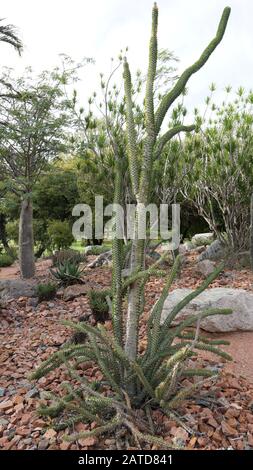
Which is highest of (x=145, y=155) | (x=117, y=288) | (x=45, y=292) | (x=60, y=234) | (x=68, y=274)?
(x=145, y=155)

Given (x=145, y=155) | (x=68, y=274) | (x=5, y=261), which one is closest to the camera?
(x=145, y=155)

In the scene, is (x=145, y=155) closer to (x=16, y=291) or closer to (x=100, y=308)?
(x=100, y=308)

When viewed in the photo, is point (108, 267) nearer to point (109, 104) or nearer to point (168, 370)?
point (109, 104)

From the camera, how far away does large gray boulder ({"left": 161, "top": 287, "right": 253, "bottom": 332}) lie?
4.57m

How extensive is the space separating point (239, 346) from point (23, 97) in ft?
21.1

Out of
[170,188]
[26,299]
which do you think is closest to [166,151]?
[170,188]

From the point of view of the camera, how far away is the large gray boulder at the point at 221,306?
15.0ft

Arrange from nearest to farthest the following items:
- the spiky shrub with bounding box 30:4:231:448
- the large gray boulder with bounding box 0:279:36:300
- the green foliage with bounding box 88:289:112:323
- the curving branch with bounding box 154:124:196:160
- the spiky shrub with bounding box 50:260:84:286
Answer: the spiky shrub with bounding box 30:4:231:448 < the curving branch with bounding box 154:124:196:160 < the green foliage with bounding box 88:289:112:323 < the large gray boulder with bounding box 0:279:36:300 < the spiky shrub with bounding box 50:260:84:286

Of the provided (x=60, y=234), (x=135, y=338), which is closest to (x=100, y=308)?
(x=135, y=338)

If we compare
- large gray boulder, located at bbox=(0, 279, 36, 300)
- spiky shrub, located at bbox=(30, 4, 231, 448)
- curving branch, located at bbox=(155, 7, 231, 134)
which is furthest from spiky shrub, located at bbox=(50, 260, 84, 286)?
curving branch, located at bbox=(155, 7, 231, 134)

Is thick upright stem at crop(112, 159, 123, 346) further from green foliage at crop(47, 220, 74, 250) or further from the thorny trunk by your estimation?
green foliage at crop(47, 220, 74, 250)

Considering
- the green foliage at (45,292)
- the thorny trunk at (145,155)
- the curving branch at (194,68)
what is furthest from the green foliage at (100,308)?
the curving branch at (194,68)

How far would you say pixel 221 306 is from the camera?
15.9 ft

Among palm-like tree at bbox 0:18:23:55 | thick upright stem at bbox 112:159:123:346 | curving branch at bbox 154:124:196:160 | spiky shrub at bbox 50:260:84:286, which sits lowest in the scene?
spiky shrub at bbox 50:260:84:286
